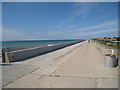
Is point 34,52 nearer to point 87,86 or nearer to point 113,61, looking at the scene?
point 113,61

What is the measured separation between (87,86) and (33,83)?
2.29 metres

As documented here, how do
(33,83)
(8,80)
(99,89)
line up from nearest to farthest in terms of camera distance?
(99,89) → (33,83) → (8,80)

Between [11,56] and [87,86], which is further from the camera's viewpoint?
[11,56]

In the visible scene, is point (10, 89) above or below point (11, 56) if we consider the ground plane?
below

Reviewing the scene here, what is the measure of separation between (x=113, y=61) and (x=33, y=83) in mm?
5598

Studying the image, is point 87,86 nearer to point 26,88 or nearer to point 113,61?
point 26,88

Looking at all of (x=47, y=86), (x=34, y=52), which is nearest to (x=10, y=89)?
(x=47, y=86)

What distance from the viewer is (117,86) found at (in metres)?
5.29

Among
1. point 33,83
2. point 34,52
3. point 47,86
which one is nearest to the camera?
point 47,86

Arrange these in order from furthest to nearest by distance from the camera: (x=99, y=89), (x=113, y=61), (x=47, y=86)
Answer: (x=113, y=61)
(x=47, y=86)
(x=99, y=89)

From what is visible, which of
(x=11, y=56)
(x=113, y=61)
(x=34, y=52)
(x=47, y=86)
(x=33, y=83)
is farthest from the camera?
(x=34, y=52)

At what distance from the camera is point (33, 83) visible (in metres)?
5.61

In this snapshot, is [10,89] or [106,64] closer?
[10,89]

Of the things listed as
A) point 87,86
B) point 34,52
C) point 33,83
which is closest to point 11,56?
point 34,52
